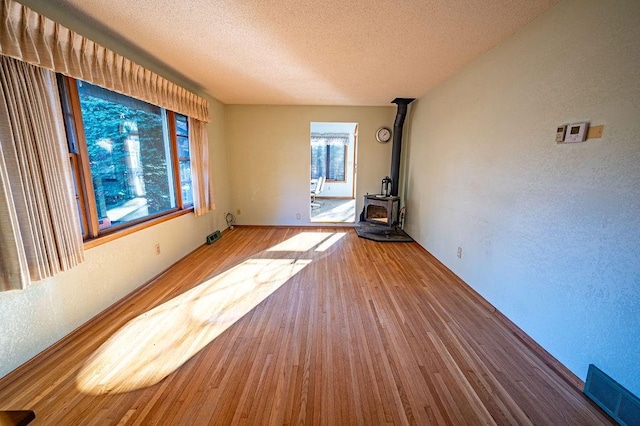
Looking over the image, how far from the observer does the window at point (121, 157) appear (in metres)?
1.98

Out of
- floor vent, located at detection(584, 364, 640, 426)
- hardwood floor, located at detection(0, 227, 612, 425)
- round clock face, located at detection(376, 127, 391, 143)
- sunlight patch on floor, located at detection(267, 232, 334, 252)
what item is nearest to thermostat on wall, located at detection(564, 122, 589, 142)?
floor vent, located at detection(584, 364, 640, 426)

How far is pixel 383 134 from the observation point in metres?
4.82

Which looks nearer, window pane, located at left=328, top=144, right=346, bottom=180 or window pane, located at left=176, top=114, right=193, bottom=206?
window pane, located at left=176, top=114, right=193, bottom=206

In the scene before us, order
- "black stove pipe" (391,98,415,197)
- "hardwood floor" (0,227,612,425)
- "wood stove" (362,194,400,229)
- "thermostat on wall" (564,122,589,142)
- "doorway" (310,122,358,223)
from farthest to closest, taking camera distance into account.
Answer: "doorway" (310,122,358,223), "black stove pipe" (391,98,415,197), "wood stove" (362,194,400,229), "thermostat on wall" (564,122,589,142), "hardwood floor" (0,227,612,425)

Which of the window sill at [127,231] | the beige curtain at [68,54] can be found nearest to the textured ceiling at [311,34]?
the beige curtain at [68,54]

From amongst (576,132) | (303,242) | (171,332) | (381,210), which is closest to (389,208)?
(381,210)

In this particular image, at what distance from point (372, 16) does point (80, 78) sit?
216 centimetres

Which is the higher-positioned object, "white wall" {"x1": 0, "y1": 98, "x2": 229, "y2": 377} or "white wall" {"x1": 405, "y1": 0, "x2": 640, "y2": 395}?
"white wall" {"x1": 405, "y1": 0, "x2": 640, "y2": 395}

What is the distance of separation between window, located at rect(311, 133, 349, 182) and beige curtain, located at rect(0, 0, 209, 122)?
20.4 feet

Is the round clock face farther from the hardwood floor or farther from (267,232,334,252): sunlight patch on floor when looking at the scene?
the hardwood floor

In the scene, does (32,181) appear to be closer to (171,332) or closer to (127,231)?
(127,231)

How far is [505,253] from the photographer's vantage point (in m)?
2.13

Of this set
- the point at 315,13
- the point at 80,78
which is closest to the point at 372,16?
the point at 315,13

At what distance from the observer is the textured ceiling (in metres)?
1.73
